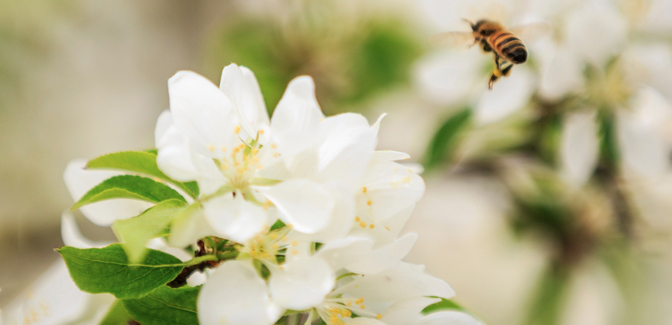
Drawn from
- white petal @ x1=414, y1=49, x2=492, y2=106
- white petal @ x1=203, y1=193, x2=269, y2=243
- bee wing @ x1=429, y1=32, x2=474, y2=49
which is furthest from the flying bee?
white petal @ x1=203, y1=193, x2=269, y2=243

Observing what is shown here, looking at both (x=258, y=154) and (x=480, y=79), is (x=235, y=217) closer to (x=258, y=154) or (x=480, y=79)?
(x=258, y=154)

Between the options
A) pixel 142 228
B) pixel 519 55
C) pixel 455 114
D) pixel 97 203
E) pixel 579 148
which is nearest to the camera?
pixel 142 228

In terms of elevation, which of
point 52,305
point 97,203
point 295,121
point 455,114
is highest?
point 455,114

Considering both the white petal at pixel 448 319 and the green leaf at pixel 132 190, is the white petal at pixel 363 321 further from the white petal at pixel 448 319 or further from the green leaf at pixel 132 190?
the green leaf at pixel 132 190

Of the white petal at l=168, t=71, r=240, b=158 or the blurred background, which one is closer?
the white petal at l=168, t=71, r=240, b=158

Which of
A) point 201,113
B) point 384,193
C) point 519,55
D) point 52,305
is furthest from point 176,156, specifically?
point 519,55

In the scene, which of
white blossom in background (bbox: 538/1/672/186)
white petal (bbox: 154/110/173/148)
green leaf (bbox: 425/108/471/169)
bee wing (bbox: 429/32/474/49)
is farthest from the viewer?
green leaf (bbox: 425/108/471/169)

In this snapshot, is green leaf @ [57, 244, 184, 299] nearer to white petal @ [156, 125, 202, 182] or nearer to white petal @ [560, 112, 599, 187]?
white petal @ [156, 125, 202, 182]
